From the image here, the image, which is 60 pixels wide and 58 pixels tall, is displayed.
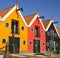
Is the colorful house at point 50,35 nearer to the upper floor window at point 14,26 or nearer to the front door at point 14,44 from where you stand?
the upper floor window at point 14,26

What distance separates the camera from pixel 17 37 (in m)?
43.5

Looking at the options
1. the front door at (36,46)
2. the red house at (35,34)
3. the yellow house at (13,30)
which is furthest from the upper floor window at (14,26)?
the front door at (36,46)

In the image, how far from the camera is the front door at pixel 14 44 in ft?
138

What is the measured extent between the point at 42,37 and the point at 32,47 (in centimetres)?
443

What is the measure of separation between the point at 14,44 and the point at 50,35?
12.7 meters

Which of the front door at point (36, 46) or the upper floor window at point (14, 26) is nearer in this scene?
the upper floor window at point (14, 26)

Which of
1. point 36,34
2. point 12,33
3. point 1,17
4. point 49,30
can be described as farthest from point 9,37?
point 49,30

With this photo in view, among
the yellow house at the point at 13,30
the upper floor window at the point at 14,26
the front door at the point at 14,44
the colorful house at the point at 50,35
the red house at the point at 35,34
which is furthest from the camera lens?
the colorful house at the point at 50,35

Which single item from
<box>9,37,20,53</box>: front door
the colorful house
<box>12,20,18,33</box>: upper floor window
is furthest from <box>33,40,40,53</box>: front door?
<box>12,20,18,33</box>: upper floor window

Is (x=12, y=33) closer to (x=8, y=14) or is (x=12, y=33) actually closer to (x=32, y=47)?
(x=8, y=14)

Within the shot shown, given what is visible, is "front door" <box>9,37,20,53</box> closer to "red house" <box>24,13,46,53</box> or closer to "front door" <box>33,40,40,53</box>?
"red house" <box>24,13,46,53</box>

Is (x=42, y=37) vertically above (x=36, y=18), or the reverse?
(x=36, y=18)

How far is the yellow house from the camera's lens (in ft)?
134

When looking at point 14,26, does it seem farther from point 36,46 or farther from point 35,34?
point 36,46
